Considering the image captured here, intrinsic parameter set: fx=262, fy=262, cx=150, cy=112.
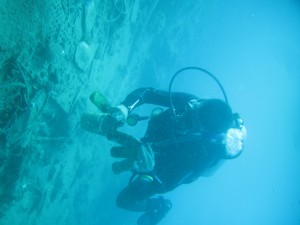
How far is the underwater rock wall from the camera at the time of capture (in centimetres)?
263

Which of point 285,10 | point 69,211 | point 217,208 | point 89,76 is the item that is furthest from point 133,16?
point 217,208

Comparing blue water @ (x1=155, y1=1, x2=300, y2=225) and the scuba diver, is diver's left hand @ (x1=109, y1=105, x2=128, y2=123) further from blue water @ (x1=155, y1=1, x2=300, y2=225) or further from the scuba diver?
blue water @ (x1=155, y1=1, x2=300, y2=225)

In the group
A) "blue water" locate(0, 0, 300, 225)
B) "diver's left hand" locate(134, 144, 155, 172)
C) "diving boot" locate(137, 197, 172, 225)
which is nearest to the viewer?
"diver's left hand" locate(134, 144, 155, 172)

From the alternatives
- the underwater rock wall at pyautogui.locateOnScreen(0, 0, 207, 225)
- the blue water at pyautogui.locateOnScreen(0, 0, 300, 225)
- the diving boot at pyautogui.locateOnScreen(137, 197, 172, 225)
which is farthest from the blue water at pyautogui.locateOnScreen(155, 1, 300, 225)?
the diving boot at pyautogui.locateOnScreen(137, 197, 172, 225)

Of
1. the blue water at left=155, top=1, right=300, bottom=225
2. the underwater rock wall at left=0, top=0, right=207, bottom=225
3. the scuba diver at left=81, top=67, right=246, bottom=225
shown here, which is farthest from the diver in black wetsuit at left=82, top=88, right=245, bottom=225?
the blue water at left=155, top=1, right=300, bottom=225

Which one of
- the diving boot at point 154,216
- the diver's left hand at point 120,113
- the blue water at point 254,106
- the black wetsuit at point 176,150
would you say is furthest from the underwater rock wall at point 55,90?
the blue water at point 254,106

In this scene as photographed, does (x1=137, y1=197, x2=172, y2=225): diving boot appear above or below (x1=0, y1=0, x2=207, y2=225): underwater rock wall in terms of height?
below

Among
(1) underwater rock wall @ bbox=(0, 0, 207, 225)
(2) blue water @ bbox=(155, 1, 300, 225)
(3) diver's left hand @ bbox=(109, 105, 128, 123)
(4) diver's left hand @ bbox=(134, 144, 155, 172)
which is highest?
(2) blue water @ bbox=(155, 1, 300, 225)

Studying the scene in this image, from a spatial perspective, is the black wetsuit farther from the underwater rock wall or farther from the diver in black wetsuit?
the underwater rock wall

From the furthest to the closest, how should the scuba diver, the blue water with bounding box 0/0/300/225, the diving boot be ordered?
the diving boot → the scuba diver → the blue water with bounding box 0/0/300/225

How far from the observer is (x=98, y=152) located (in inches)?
273

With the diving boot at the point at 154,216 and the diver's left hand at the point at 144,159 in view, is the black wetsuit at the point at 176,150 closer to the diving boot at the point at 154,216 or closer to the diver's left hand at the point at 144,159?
the diver's left hand at the point at 144,159

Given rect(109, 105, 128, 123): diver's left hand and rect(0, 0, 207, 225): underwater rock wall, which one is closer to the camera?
rect(0, 0, 207, 225): underwater rock wall

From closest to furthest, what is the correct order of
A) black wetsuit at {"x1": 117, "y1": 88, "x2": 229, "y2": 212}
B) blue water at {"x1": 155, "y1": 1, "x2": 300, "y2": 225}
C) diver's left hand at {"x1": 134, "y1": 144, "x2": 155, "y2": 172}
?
diver's left hand at {"x1": 134, "y1": 144, "x2": 155, "y2": 172} → black wetsuit at {"x1": 117, "y1": 88, "x2": 229, "y2": 212} → blue water at {"x1": 155, "y1": 1, "x2": 300, "y2": 225}
